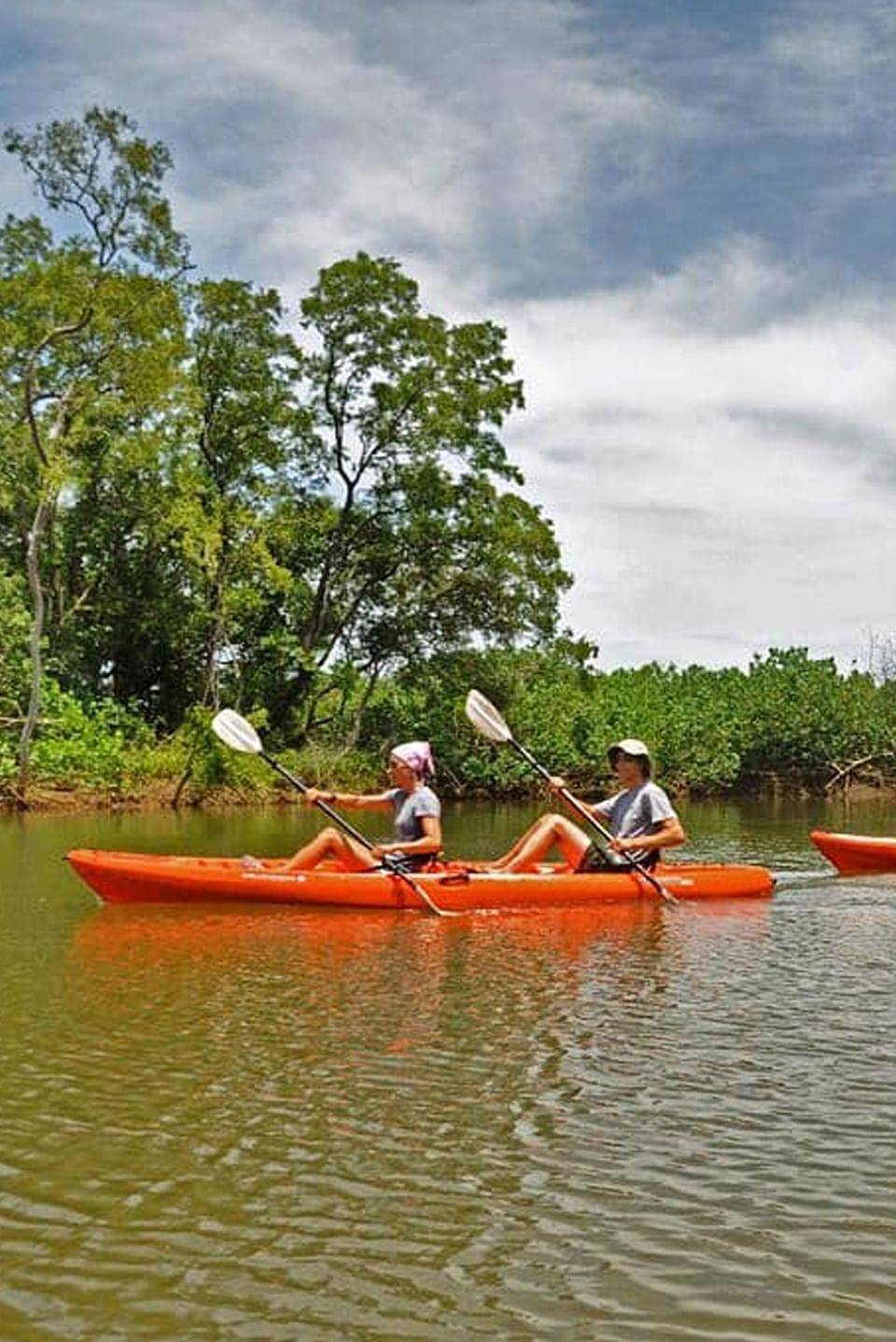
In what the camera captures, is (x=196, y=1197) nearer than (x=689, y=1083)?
Yes

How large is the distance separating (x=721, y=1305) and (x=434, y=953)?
203 inches

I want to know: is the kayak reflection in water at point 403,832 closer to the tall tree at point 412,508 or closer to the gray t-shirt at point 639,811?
the gray t-shirt at point 639,811

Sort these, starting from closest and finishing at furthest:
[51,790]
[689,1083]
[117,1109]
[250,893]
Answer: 1. [117,1109]
2. [689,1083]
3. [250,893]
4. [51,790]

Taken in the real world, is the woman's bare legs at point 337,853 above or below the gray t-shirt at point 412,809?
below

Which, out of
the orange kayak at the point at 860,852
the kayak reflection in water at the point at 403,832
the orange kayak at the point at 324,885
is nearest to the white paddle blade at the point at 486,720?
the kayak reflection in water at the point at 403,832

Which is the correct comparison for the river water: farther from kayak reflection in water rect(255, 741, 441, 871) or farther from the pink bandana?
the pink bandana

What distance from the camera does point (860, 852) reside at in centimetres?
1310

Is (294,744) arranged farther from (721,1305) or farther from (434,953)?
(721,1305)

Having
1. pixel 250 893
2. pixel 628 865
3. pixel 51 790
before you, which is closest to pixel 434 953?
pixel 250 893

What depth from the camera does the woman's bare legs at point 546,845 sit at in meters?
10.7

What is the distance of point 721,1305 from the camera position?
10.9 feet

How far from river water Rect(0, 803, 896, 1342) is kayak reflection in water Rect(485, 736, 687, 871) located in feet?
5.65

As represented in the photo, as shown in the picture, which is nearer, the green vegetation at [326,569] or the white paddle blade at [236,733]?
the white paddle blade at [236,733]

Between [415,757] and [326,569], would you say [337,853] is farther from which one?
[326,569]
